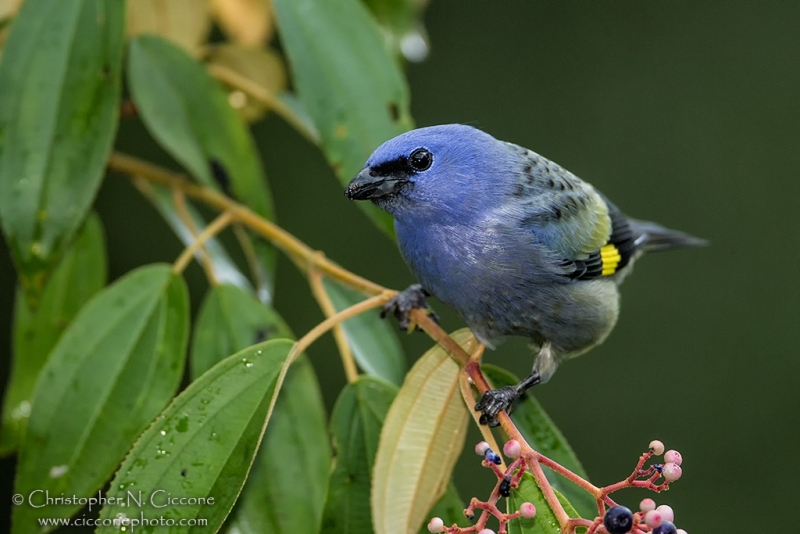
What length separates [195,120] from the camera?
2.52m

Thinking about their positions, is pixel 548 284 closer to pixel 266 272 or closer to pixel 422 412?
pixel 422 412

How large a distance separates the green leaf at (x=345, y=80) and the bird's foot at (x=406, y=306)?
22cm

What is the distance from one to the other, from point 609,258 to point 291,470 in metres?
1.20

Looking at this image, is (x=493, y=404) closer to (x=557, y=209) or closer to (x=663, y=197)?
(x=557, y=209)

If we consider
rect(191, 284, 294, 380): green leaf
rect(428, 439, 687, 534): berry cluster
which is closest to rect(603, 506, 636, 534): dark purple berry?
rect(428, 439, 687, 534): berry cluster

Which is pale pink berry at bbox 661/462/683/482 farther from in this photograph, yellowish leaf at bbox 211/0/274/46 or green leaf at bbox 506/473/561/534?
→ yellowish leaf at bbox 211/0/274/46

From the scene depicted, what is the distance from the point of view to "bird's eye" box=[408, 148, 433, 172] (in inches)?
81.3

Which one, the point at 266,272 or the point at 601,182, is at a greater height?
the point at 266,272

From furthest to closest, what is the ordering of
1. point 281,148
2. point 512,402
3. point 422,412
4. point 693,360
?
1. point 693,360
2. point 281,148
3. point 512,402
4. point 422,412

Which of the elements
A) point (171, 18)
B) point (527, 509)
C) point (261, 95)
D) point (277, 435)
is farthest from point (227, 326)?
point (171, 18)

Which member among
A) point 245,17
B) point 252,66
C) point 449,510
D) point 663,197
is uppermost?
point 245,17

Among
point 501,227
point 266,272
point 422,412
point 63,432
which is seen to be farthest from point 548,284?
point 63,432

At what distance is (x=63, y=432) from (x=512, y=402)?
107 cm

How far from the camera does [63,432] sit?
79.0 inches
